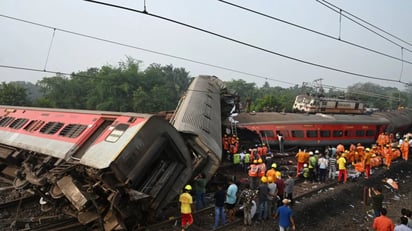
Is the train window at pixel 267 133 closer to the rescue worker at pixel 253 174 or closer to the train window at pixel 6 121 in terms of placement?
the rescue worker at pixel 253 174

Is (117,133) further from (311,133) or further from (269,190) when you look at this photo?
(311,133)

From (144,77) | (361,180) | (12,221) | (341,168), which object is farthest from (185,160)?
(144,77)

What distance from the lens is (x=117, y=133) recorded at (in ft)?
27.7

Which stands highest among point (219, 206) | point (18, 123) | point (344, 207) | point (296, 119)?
point (18, 123)

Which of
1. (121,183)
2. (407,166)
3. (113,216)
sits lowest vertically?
(407,166)

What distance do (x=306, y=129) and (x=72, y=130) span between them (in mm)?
17330

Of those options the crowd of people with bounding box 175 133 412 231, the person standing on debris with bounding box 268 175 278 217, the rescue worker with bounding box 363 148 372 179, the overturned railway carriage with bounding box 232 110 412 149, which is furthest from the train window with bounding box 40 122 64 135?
the rescue worker with bounding box 363 148 372 179

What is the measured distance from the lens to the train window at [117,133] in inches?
325

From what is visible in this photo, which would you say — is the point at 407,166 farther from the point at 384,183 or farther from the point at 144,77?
the point at 144,77

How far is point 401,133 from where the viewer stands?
1287 inches

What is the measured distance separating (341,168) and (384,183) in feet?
7.41

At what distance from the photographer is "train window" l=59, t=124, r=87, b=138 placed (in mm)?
9396

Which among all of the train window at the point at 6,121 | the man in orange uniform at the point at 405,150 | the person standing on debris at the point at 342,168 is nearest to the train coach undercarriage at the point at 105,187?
the train window at the point at 6,121

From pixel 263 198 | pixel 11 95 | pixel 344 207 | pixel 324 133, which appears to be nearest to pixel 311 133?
pixel 324 133
